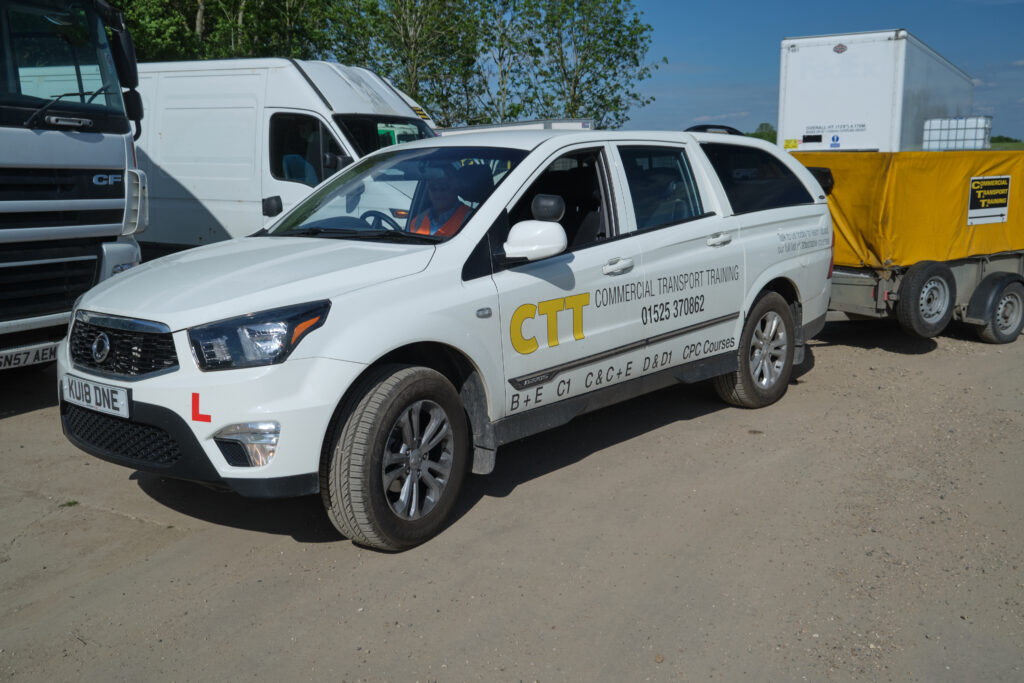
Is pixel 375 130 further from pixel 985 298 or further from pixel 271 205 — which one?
pixel 985 298

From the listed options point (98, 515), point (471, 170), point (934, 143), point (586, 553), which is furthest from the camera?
point (934, 143)

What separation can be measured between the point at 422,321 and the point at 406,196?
3.99 feet

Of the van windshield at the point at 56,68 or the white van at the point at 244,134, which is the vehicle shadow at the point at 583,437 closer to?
the van windshield at the point at 56,68

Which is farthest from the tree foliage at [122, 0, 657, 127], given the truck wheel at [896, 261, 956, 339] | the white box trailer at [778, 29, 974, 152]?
the truck wheel at [896, 261, 956, 339]

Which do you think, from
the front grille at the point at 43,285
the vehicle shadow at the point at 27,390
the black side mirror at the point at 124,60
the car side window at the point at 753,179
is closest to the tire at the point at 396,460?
the car side window at the point at 753,179

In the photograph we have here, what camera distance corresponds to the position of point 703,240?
5.74 metres

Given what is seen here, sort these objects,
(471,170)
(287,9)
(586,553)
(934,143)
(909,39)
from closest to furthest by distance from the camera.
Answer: (586,553)
(471,170)
(909,39)
(934,143)
(287,9)

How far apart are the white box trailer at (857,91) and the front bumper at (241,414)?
12521mm

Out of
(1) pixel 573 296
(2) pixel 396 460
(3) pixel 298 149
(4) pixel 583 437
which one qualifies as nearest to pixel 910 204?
(4) pixel 583 437

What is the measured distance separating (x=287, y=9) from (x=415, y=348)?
60.8ft

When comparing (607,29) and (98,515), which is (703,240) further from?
(607,29)

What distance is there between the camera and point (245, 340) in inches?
147

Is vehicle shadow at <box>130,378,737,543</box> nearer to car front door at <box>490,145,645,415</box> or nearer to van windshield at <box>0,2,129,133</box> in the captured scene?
car front door at <box>490,145,645,415</box>

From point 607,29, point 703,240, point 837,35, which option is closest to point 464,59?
point 607,29
